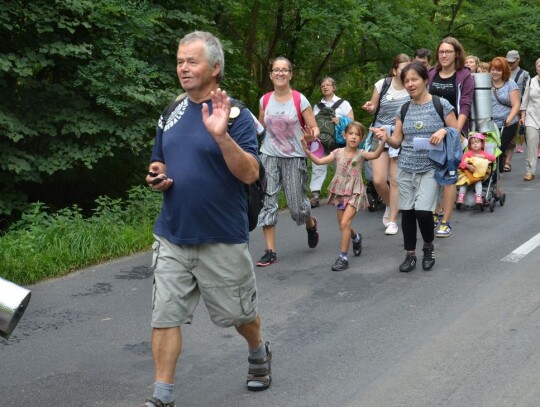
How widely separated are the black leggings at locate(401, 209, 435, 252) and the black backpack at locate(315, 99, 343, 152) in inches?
146

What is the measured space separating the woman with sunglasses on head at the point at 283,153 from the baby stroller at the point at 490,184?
3176 millimetres

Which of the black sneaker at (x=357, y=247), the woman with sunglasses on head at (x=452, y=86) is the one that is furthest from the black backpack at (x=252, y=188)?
the woman with sunglasses on head at (x=452, y=86)

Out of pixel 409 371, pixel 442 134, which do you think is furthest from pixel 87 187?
pixel 409 371

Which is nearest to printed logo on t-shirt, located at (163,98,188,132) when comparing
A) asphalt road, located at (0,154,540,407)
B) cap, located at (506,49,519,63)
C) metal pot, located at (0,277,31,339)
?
metal pot, located at (0,277,31,339)

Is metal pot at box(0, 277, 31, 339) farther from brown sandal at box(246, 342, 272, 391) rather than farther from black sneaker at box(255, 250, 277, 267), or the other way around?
black sneaker at box(255, 250, 277, 267)

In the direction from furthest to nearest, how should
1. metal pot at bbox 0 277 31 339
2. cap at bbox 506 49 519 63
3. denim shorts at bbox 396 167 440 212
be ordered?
cap at bbox 506 49 519 63 < denim shorts at bbox 396 167 440 212 < metal pot at bbox 0 277 31 339

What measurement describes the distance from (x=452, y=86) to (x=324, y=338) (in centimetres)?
418

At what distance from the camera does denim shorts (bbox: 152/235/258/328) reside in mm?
4371

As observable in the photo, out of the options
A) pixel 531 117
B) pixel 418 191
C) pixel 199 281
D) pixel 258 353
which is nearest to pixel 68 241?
pixel 418 191

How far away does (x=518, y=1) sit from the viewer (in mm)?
20547

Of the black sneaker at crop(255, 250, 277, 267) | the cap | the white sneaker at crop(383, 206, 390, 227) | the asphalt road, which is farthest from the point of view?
the cap

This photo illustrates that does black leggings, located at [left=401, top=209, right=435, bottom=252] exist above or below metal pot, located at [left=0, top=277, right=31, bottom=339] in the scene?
below

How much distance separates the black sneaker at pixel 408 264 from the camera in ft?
24.7

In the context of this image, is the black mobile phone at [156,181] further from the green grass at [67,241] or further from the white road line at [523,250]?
the white road line at [523,250]
